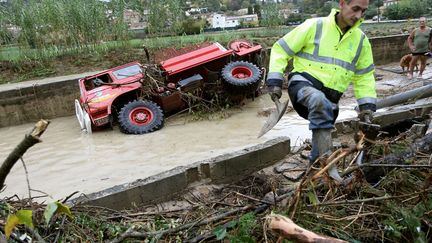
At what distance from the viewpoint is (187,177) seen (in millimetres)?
4477

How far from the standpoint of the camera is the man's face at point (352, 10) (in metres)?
3.27

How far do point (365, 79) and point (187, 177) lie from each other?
213 centimetres

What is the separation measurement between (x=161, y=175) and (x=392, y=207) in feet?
8.59

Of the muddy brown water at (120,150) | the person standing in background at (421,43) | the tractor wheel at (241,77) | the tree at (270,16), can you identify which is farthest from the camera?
the tree at (270,16)

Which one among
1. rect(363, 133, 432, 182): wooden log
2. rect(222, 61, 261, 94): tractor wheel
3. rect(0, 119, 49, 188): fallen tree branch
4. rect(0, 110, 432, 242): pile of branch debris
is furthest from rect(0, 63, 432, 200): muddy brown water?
rect(0, 119, 49, 188): fallen tree branch

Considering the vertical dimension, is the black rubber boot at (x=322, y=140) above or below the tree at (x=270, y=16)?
below

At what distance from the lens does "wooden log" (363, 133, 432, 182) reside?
268 centimetres

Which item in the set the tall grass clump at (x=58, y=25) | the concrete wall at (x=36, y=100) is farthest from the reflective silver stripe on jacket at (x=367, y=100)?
the tall grass clump at (x=58, y=25)

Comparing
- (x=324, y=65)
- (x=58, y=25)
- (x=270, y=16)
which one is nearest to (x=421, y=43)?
(x=270, y=16)

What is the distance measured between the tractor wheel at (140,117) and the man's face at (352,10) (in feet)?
17.7

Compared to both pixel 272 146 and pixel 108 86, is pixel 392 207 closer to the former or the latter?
pixel 272 146

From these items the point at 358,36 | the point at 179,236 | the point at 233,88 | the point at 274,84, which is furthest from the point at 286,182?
the point at 233,88

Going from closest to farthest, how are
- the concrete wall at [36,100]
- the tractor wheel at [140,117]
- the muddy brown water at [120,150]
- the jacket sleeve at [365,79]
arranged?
the jacket sleeve at [365,79] < the muddy brown water at [120,150] < the tractor wheel at [140,117] < the concrete wall at [36,100]

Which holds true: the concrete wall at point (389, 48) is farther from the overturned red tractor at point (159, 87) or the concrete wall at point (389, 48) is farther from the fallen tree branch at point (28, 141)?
the fallen tree branch at point (28, 141)
